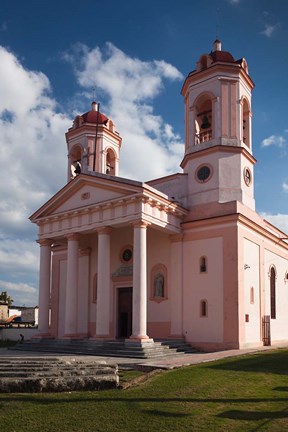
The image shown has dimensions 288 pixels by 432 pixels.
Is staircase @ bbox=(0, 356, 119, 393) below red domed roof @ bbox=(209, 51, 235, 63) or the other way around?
below

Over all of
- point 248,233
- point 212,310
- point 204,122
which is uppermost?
point 204,122

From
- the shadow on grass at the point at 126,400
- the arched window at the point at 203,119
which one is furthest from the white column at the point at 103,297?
the shadow on grass at the point at 126,400

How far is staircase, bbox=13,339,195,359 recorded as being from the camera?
19688mm

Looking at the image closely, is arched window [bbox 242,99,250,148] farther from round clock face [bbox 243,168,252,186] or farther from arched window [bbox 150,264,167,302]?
arched window [bbox 150,264,167,302]

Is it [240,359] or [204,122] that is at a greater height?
[204,122]

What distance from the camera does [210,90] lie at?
83.4 feet

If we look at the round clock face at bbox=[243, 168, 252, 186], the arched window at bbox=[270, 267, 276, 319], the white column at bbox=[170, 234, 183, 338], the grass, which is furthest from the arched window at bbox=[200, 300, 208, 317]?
the grass

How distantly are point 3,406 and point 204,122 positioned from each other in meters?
19.6

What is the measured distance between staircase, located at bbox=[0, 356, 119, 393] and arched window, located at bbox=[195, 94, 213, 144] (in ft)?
52.1

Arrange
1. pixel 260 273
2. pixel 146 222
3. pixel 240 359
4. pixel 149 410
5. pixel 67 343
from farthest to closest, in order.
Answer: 1. pixel 260 273
2. pixel 67 343
3. pixel 146 222
4. pixel 240 359
5. pixel 149 410

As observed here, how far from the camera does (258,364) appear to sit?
15.7 m

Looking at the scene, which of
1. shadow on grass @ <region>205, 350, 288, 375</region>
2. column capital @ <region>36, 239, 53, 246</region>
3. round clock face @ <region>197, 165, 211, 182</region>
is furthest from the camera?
column capital @ <region>36, 239, 53, 246</region>

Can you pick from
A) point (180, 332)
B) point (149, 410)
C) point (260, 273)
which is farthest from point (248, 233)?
point (149, 410)

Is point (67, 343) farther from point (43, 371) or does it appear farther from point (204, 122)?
point (204, 122)
